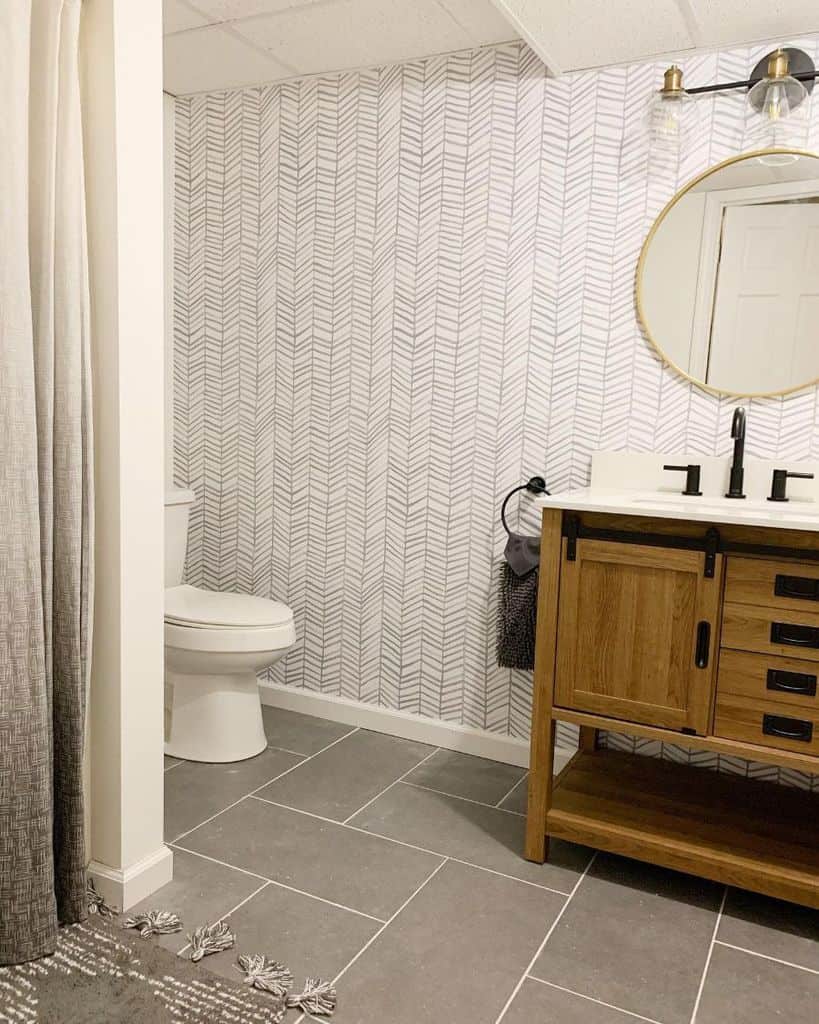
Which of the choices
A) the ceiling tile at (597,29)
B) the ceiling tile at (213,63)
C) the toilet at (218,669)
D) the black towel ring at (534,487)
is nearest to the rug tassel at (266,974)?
the toilet at (218,669)

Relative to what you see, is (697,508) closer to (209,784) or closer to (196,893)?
(196,893)

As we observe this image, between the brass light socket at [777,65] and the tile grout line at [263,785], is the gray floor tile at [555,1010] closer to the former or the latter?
the tile grout line at [263,785]

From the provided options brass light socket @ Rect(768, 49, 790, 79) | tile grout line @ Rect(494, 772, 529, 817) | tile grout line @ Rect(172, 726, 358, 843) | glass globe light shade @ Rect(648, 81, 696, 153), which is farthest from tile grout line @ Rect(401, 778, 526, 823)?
brass light socket @ Rect(768, 49, 790, 79)

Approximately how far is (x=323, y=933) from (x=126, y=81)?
1748 millimetres

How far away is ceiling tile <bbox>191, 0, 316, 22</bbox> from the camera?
2.32 m

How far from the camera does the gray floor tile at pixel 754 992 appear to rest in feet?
5.29

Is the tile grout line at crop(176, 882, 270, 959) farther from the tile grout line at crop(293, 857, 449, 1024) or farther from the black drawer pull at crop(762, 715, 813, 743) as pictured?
the black drawer pull at crop(762, 715, 813, 743)

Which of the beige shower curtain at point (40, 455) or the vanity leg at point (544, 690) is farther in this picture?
the vanity leg at point (544, 690)

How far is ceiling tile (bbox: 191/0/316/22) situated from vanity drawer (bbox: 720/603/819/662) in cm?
190

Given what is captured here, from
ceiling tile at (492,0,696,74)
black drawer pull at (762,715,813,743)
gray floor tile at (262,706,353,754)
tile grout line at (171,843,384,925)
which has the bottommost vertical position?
gray floor tile at (262,706,353,754)

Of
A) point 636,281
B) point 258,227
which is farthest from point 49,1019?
point 258,227

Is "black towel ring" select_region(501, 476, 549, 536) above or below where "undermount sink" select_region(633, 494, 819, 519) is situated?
below

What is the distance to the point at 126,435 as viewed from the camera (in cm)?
177

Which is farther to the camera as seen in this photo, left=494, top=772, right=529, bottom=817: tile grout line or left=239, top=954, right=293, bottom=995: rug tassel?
left=494, top=772, right=529, bottom=817: tile grout line
